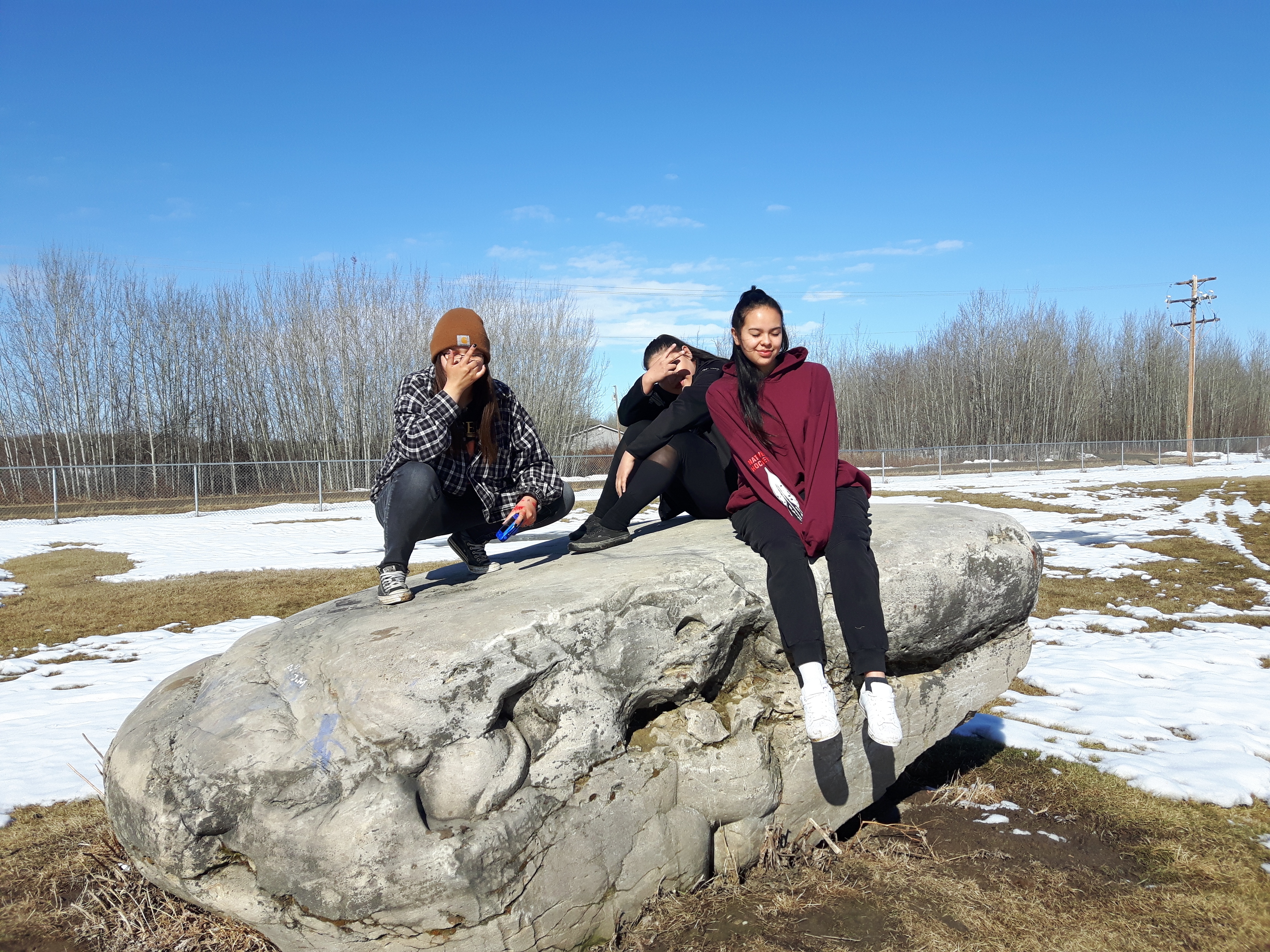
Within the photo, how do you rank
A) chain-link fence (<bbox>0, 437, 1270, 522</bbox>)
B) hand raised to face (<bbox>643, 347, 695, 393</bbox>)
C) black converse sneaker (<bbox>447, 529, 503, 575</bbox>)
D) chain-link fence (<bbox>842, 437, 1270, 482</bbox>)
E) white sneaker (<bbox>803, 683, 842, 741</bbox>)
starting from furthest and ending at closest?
chain-link fence (<bbox>842, 437, 1270, 482</bbox>)
chain-link fence (<bbox>0, 437, 1270, 522</bbox>)
hand raised to face (<bbox>643, 347, 695, 393</bbox>)
black converse sneaker (<bbox>447, 529, 503, 575</bbox>)
white sneaker (<bbox>803, 683, 842, 741</bbox>)

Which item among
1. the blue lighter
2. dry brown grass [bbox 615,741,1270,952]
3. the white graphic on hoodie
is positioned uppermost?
the white graphic on hoodie

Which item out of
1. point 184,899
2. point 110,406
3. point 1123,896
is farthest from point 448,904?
point 110,406

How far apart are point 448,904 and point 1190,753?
13.1 feet

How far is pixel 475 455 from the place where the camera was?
3713mm

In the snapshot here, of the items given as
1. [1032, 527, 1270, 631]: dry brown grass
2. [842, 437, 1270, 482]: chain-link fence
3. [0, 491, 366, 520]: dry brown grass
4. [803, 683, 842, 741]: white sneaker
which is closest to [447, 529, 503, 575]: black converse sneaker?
[803, 683, 842, 741]: white sneaker

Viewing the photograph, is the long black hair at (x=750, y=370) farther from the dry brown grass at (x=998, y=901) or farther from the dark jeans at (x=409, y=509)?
the dry brown grass at (x=998, y=901)

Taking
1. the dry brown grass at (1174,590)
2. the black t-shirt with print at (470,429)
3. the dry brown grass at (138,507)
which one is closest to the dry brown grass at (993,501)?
the dry brown grass at (1174,590)

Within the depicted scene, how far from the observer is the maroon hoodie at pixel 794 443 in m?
3.25

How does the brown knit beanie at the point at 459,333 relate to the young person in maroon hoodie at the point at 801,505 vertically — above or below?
above

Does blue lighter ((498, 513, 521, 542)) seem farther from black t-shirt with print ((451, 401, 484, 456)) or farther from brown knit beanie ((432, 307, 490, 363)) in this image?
brown knit beanie ((432, 307, 490, 363))

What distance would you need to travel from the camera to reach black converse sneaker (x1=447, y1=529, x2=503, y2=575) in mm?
3957

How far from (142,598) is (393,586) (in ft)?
24.9

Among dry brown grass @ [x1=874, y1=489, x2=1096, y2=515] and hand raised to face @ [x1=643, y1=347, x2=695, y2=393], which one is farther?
dry brown grass @ [x1=874, y1=489, x2=1096, y2=515]

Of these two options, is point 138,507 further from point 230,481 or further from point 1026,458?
point 1026,458
